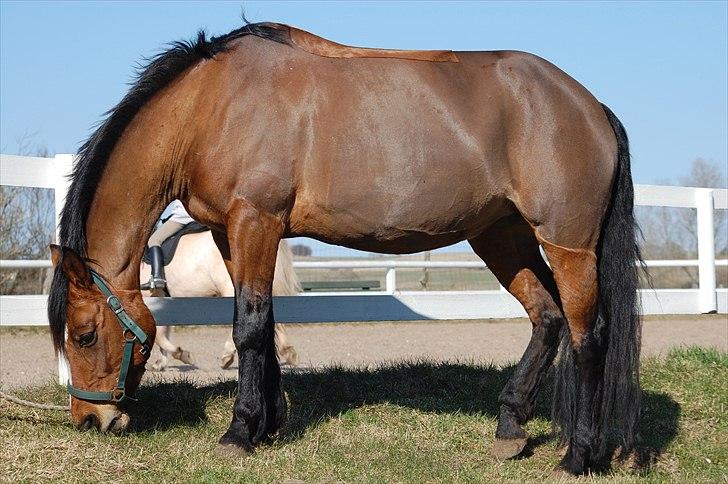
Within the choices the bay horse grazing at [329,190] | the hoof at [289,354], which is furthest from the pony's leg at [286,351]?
the bay horse grazing at [329,190]

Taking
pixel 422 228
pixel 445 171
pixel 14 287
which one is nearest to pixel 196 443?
pixel 422 228

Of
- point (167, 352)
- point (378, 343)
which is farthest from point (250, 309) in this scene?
point (378, 343)

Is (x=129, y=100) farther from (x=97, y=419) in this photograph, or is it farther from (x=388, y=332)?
(x=388, y=332)

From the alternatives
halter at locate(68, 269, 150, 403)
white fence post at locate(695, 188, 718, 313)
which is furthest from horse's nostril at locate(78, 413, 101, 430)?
white fence post at locate(695, 188, 718, 313)

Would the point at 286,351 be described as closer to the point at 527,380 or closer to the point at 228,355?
the point at 228,355

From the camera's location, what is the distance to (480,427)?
18.7 feet

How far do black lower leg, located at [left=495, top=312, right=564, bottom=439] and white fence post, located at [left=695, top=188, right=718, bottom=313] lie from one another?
4.12 m

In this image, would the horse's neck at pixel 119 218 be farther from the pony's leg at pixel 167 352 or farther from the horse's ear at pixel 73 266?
the pony's leg at pixel 167 352

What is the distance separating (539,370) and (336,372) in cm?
164

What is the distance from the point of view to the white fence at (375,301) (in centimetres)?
657

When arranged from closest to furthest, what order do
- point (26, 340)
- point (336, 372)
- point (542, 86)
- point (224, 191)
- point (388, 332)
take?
point (224, 191)
point (542, 86)
point (336, 372)
point (26, 340)
point (388, 332)

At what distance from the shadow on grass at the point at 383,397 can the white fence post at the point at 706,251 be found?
283 centimetres

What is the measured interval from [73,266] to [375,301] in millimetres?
3154

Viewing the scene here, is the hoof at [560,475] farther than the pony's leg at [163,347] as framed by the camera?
No
